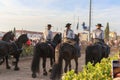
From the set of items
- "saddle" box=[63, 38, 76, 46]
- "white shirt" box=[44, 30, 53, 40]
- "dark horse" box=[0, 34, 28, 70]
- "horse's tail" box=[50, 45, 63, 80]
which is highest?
"white shirt" box=[44, 30, 53, 40]

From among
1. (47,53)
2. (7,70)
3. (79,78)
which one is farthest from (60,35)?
(79,78)

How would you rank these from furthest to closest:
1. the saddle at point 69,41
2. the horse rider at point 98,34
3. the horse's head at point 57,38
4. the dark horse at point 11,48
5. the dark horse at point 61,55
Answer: the horse's head at point 57,38 → the dark horse at point 11,48 → the horse rider at point 98,34 → the saddle at point 69,41 → the dark horse at point 61,55

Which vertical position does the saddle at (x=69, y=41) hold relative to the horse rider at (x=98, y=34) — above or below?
below

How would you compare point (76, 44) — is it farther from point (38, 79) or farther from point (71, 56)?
point (38, 79)

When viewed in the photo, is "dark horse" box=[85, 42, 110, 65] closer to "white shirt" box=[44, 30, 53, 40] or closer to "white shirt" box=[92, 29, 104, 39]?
"white shirt" box=[92, 29, 104, 39]

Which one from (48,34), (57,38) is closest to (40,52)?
(48,34)

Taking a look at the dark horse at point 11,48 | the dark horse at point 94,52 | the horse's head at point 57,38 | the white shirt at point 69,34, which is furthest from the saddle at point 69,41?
the dark horse at point 11,48

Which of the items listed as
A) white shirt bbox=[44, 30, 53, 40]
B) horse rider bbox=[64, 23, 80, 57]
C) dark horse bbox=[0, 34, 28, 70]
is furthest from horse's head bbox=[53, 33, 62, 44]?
dark horse bbox=[0, 34, 28, 70]

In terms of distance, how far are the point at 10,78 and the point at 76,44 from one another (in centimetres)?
311

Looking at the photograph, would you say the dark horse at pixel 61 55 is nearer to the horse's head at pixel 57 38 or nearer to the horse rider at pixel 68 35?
the horse rider at pixel 68 35

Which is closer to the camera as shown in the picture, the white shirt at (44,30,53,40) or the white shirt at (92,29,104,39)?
the white shirt at (92,29,104,39)

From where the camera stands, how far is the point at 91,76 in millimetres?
5680

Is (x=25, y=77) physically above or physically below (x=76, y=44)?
below

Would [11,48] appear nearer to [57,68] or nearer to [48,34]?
[48,34]
